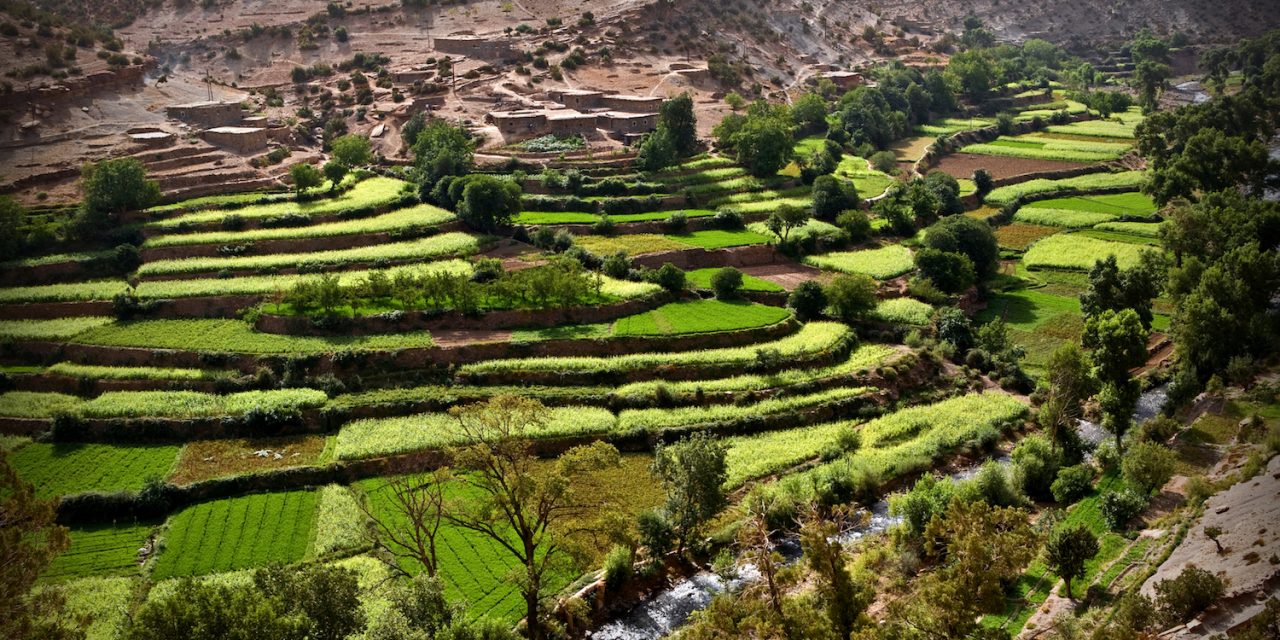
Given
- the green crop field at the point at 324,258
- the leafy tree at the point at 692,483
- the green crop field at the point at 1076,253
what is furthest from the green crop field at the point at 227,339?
the green crop field at the point at 1076,253

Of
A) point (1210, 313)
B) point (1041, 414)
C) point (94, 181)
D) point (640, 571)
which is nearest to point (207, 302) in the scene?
point (94, 181)

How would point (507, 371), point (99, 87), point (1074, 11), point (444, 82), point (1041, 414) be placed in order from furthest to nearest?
point (1074, 11), point (444, 82), point (99, 87), point (507, 371), point (1041, 414)

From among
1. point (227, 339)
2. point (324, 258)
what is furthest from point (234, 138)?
point (227, 339)

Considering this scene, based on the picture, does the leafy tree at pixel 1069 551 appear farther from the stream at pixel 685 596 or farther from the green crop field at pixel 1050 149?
the green crop field at pixel 1050 149

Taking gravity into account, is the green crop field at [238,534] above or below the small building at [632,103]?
below

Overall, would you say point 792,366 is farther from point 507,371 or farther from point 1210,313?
point 1210,313

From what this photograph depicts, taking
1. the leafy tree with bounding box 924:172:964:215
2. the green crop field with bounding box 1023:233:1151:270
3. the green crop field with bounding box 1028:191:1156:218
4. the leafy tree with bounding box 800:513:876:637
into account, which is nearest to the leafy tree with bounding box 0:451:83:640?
the leafy tree with bounding box 800:513:876:637

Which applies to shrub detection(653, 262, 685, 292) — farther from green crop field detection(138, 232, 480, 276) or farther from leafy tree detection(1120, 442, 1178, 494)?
leafy tree detection(1120, 442, 1178, 494)
